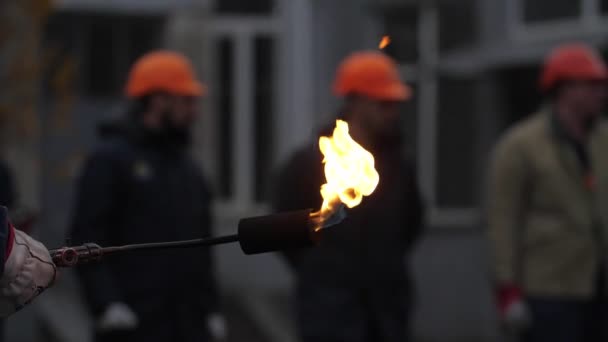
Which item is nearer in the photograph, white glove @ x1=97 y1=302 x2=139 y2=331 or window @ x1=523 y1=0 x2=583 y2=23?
white glove @ x1=97 y1=302 x2=139 y2=331

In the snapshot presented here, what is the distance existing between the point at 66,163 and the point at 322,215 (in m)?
8.40

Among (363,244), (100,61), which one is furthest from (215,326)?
(100,61)

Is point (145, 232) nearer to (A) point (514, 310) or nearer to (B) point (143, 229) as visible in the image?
(B) point (143, 229)

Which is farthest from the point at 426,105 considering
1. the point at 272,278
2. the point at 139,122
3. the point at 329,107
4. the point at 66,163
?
the point at 139,122

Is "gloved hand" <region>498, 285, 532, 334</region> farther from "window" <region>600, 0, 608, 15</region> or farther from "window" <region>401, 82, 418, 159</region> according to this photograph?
"window" <region>401, 82, 418, 159</region>

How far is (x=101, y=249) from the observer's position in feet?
8.13

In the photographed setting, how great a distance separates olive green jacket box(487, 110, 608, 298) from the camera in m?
5.80

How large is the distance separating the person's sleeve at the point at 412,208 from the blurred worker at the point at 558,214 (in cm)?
35

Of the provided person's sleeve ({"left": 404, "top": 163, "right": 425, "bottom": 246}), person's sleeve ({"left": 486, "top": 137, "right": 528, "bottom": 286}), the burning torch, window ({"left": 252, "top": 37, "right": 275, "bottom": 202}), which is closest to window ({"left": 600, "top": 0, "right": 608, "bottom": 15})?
person's sleeve ({"left": 486, "top": 137, "right": 528, "bottom": 286})

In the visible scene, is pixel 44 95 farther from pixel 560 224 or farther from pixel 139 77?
pixel 560 224

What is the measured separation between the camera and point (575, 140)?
19.5ft

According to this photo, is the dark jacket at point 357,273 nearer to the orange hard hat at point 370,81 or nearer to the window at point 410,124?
the orange hard hat at point 370,81

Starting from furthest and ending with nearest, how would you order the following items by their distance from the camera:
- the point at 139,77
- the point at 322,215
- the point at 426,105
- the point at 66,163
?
the point at 66,163, the point at 426,105, the point at 139,77, the point at 322,215

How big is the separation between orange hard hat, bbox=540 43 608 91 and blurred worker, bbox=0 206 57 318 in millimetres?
4008
